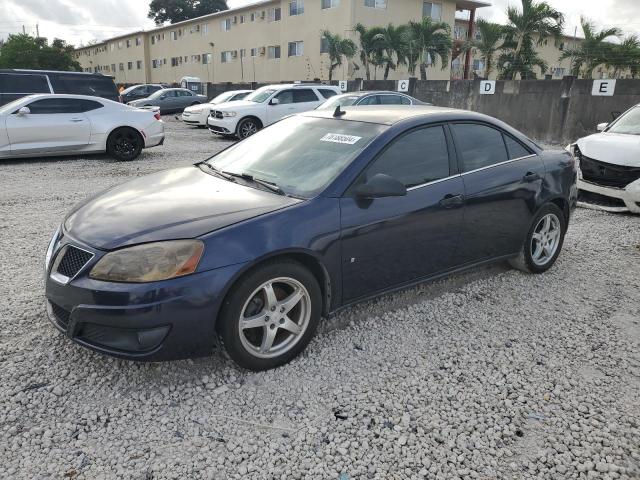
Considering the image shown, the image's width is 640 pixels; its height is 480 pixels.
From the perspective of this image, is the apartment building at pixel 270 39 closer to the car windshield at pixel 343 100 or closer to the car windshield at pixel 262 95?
the car windshield at pixel 262 95

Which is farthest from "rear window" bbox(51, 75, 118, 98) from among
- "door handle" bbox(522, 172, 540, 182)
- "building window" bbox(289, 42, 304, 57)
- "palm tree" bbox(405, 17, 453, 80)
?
"building window" bbox(289, 42, 304, 57)

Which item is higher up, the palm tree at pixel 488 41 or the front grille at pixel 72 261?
the palm tree at pixel 488 41

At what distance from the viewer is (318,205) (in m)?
3.15

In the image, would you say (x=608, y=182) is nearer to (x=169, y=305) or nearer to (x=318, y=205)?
(x=318, y=205)

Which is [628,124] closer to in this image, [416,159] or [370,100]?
[416,159]

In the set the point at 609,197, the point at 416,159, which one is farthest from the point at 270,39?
the point at 416,159

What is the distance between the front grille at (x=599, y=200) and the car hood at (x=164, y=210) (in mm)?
5918

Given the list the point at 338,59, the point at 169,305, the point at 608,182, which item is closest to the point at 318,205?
the point at 169,305

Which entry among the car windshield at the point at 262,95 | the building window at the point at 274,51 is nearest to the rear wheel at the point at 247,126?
the car windshield at the point at 262,95

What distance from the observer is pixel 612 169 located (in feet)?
23.2

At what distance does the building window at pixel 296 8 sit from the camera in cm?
3588

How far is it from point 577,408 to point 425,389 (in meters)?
0.82

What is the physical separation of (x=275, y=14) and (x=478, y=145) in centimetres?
3839

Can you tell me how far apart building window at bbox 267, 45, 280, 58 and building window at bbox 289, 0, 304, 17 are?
2919 millimetres
